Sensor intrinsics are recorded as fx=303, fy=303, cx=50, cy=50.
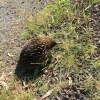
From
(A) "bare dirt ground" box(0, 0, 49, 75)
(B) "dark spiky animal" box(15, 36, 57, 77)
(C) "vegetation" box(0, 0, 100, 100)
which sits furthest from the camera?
(A) "bare dirt ground" box(0, 0, 49, 75)

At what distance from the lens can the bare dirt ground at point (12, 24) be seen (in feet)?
15.0

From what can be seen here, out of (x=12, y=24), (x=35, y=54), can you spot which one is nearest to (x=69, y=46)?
(x=35, y=54)

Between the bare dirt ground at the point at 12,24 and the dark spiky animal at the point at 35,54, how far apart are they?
349 millimetres

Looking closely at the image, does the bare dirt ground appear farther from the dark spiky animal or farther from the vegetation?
the dark spiky animal

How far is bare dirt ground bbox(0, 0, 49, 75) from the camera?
457 centimetres

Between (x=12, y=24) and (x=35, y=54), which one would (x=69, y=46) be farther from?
(x=12, y=24)

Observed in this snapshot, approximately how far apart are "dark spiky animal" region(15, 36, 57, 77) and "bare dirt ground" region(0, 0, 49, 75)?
35 cm

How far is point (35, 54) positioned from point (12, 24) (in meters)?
1.41

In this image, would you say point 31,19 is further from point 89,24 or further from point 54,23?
point 89,24

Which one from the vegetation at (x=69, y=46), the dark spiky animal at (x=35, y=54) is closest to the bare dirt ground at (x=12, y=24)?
the vegetation at (x=69, y=46)

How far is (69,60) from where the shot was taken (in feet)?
Answer: 13.1

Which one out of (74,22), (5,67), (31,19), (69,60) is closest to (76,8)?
(74,22)

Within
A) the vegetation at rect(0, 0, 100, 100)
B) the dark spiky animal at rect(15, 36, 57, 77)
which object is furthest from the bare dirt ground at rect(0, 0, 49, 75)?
the dark spiky animal at rect(15, 36, 57, 77)

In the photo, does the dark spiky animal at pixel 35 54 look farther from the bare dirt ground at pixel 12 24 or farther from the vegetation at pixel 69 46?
the bare dirt ground at pixel 12 24
